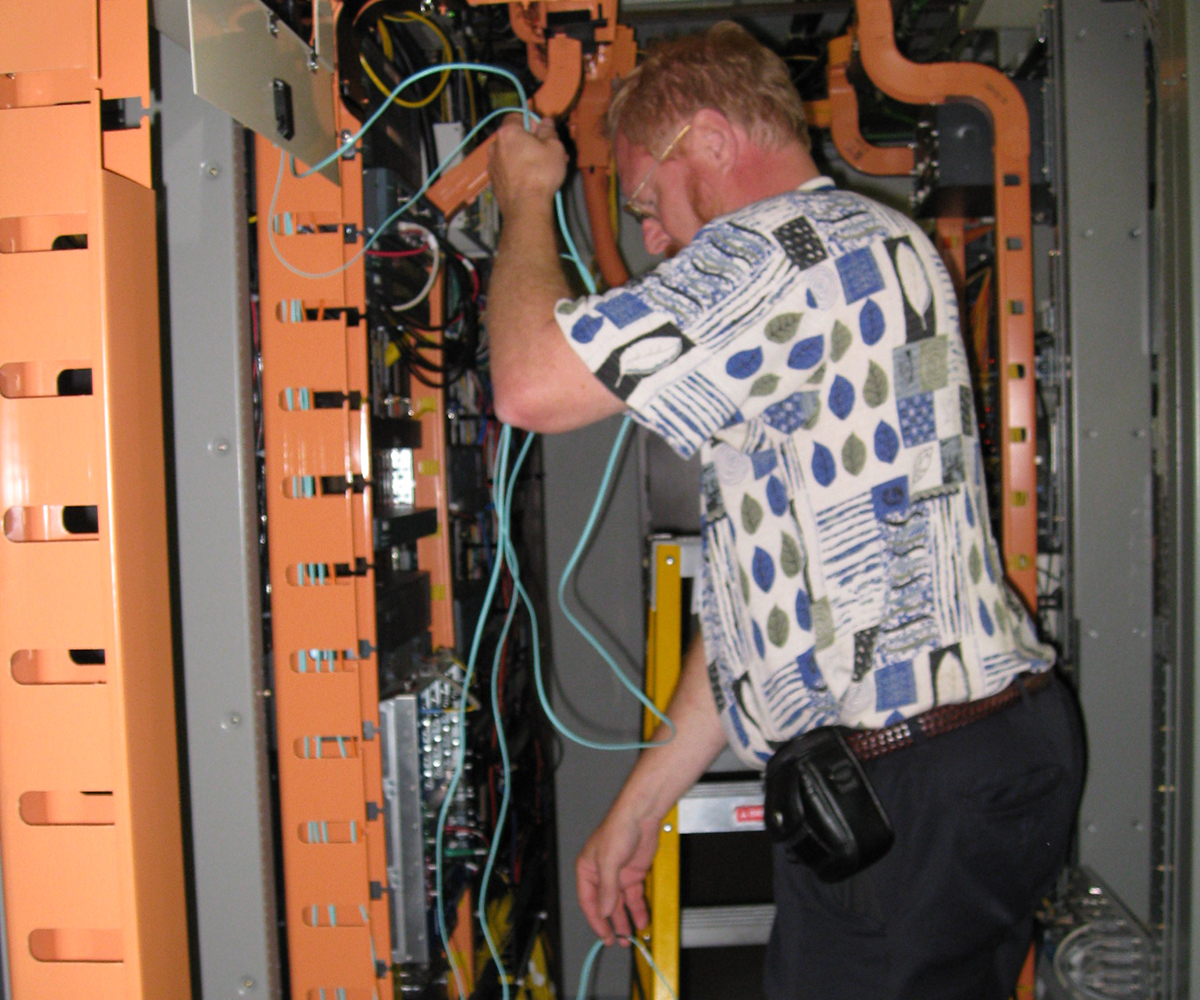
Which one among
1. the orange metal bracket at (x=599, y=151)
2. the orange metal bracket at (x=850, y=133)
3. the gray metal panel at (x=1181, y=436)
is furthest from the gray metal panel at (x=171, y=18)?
the orange metal bracket at (x=850, y=133)

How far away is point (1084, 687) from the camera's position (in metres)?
1.51

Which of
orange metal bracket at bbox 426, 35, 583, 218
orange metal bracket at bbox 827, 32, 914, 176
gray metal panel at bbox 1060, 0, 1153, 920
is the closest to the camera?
orange metal bracket at bbox 426, 35, 583, 218

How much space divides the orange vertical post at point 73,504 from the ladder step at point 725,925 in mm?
1363

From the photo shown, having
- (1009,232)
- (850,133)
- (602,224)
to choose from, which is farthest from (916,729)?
(850,133)

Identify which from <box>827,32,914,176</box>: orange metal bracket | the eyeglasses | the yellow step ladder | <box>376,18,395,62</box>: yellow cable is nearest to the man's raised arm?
the eyeglasses

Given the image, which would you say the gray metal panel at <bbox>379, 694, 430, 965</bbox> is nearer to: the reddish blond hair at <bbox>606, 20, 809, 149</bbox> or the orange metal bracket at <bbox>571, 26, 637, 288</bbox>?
the reddish blond hair at <bbox>606, 20, 809, 149</bbox>

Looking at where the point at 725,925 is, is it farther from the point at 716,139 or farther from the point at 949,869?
the point at 716,139

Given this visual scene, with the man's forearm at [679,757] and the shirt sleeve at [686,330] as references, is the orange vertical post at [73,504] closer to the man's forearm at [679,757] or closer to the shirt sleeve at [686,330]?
the shirt sleeve at [686,330]

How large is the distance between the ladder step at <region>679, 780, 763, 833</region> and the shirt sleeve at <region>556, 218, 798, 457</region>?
3.71 ft

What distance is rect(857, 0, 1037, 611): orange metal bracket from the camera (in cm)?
152

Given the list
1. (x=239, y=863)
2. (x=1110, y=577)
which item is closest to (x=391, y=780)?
(x=239, y=863)

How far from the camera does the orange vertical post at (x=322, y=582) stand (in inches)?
42.8

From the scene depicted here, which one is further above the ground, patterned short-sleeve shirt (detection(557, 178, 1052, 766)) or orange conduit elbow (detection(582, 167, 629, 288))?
orange conduit elbow (detection(582, 167, 629, 288))

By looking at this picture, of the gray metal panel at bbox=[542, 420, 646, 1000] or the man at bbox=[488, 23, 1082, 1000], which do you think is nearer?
the man at bbox=[488, 23, 1082, 1000]
